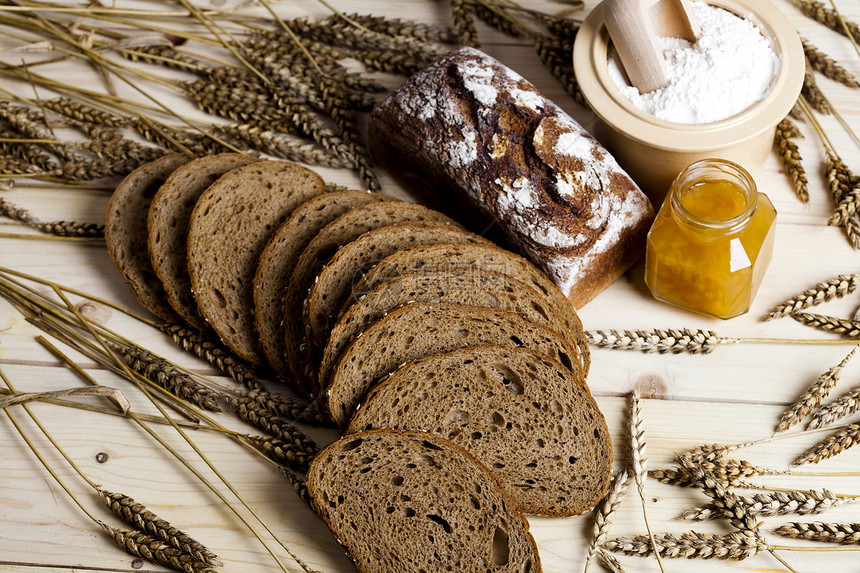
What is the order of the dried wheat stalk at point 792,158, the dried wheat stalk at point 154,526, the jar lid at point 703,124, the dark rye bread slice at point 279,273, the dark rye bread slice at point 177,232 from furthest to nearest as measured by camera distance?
1. the dried wheat stalk at point 792,158
2. the dark rye bread slice at point 177,232
3. the dark rye bread slice at point 279,273
4. the jar lid at point 703,124
5. the dried wheat stalk at point 154,526

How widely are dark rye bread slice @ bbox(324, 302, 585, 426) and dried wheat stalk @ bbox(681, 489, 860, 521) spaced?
0.55m

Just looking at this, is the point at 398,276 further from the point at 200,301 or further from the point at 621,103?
the point at 621,103

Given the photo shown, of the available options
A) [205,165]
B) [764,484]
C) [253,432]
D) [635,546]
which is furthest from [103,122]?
[764,484]

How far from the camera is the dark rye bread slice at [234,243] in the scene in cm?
250

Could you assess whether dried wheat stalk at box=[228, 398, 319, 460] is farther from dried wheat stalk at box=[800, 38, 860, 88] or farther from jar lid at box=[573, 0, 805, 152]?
dried wheat stalk at box=[800, 38, 860, 88]

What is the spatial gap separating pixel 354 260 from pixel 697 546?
4.05 ft

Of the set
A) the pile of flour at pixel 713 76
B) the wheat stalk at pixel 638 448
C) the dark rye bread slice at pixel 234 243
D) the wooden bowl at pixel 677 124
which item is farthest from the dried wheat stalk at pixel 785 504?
the dark rye bread slice at pixel 234 243

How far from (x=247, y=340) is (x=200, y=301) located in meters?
0.19

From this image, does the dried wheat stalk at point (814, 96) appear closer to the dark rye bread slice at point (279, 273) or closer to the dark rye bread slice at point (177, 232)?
the dark rye bread slice at point (279, 273)

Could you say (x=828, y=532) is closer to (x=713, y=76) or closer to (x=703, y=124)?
(x=703, y=124)

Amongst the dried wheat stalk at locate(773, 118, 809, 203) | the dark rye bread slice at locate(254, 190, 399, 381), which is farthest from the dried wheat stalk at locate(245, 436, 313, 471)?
the dried wheat stalk at locate(773, 118, 809, 203)

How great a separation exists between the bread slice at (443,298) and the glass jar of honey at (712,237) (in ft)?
1.24

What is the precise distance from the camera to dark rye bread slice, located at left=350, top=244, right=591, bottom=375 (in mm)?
2340

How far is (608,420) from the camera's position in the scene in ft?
8.14
